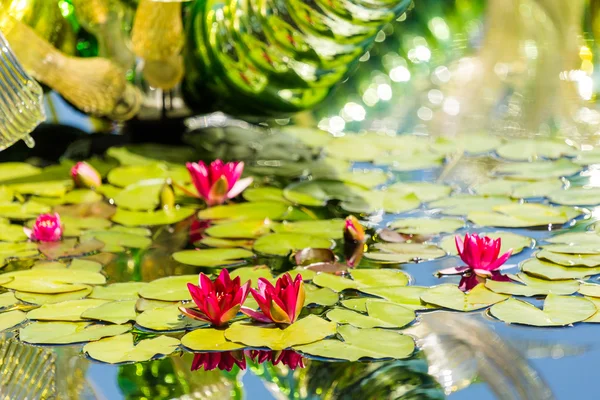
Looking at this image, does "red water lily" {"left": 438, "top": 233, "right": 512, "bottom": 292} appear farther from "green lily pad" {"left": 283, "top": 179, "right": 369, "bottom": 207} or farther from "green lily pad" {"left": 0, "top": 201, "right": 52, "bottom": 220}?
"green lily pad" {"left": 0, "top": 201, "right": 52, "bottom": 220}

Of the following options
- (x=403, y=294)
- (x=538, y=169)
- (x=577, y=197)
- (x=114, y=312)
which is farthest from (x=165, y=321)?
(x=538, y=169)

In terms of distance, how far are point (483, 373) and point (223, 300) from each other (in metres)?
0.32

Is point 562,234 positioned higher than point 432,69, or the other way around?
point 432,69

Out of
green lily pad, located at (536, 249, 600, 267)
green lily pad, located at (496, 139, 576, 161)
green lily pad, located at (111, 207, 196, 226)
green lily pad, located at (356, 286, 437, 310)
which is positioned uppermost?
green lily pad, located at (496, 139, 576, 161)

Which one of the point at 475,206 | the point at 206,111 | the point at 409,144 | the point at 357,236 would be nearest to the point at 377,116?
the point at 409,144

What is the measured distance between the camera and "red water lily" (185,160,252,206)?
5.37 feet

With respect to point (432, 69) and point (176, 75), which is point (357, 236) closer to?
point (176, 75)

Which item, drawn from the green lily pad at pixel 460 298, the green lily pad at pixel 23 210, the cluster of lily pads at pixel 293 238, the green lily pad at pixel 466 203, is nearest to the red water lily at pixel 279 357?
the cluster of lily pads at pixel 293 238

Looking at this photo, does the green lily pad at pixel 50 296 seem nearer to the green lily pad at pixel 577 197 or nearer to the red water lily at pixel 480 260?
the red water lily at pixel 480 260

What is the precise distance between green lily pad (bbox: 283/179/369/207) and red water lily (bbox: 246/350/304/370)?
588 millimetres

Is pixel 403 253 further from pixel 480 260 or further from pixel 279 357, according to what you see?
pixel 279 357

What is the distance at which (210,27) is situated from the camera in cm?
190

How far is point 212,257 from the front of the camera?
1.40 metres

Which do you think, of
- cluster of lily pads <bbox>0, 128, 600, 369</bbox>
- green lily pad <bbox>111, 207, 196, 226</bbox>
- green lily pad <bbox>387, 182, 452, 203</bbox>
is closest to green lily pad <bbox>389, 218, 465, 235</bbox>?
cluster of lily pads <bbox>0, 128, 600, 369</bbox>
